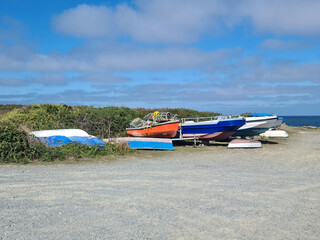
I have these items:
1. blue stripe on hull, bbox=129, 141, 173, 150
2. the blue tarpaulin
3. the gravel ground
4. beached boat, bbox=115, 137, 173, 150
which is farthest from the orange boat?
the gravel ground

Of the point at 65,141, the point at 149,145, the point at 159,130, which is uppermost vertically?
the point at 159,130

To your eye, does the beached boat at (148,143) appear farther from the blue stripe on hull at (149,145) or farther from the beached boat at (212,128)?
the beached boat at (212,128)

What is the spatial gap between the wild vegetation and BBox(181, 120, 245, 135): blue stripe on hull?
4.28 m

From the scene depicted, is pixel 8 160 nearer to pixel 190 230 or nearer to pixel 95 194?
pixel 95 194

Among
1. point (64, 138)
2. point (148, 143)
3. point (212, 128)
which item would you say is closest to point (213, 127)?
point (212, 128)

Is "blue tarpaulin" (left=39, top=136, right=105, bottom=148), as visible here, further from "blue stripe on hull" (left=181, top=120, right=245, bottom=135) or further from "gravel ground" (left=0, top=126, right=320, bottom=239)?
"blue stripe on hull" (left=181, top=120, right=245, bottom=135)

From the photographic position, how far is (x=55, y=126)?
56.4 ft

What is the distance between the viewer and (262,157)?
44.4 ft

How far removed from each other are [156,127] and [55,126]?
551cm

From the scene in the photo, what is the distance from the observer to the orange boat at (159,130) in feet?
55.8

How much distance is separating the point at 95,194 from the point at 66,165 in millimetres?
4278

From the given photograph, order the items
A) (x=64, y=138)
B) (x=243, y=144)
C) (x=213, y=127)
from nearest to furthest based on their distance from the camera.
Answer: (x=64, y=138) < (x=243, y=144) < (x=213, y=127)

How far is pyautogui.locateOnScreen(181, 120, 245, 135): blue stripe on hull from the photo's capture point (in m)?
16.7

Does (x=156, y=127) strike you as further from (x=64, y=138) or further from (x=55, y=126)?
(x=64, y=138)
